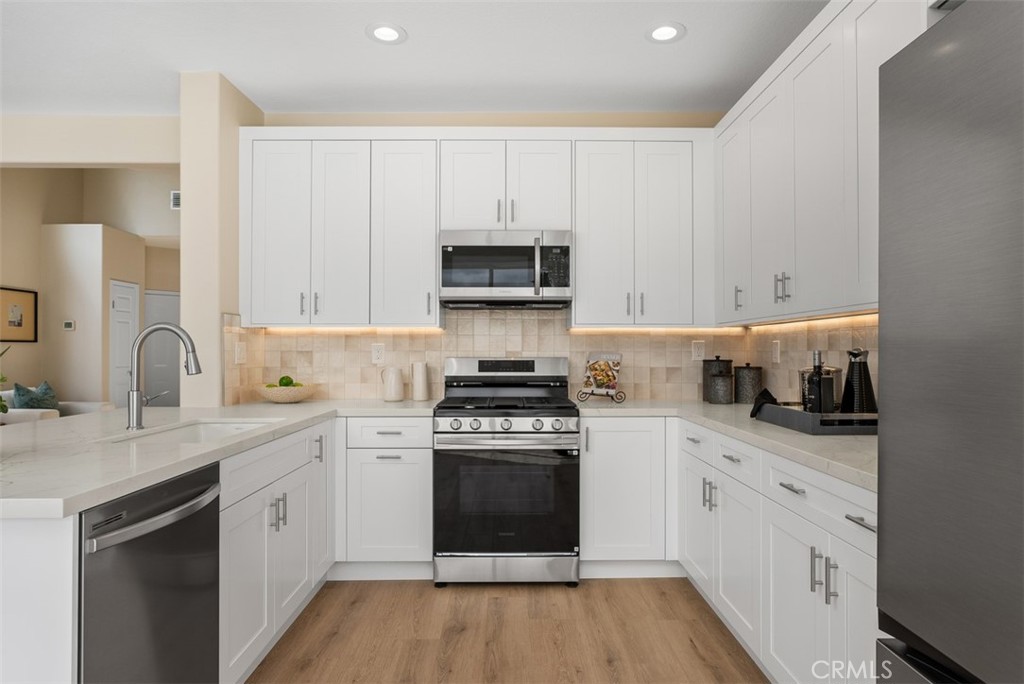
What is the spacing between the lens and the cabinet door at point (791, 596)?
5.14 ft

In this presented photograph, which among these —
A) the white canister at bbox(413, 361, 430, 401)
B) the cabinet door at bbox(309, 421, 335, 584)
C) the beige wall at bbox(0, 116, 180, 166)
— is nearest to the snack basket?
the white canister at bbox(413, 361, 430, 401)

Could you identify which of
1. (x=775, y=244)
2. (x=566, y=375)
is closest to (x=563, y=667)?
(x=566, y=375)

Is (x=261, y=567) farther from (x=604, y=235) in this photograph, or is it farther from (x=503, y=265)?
(x=604, y=235)

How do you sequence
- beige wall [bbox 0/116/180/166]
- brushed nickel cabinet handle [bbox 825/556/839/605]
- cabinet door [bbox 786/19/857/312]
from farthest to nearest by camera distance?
beige wall [bbox 0/116/180/166] < cabinet door [bbox 786/19/857/312] < brushed nickel cabinet handle [bbox 825/556/839/605]

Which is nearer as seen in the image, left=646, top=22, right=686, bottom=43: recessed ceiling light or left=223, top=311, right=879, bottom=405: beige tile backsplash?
left=646, top=22, right=686, bottom=43: recessed ceiling light

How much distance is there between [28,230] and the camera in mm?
5859

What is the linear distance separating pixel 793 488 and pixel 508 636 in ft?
4.44

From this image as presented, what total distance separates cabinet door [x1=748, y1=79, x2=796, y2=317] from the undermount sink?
225 centimetres

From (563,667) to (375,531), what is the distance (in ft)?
4.03

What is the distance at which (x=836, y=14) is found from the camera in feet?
6.19

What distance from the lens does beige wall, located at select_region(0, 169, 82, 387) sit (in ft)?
18.3

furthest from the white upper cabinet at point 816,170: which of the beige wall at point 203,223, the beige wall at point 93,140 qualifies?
the beige wall at point 93,140

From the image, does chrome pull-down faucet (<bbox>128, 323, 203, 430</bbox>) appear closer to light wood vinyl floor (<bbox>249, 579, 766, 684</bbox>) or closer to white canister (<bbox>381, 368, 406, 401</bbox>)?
light wood vinyl floor (<bbox>249, 579, 766, 684</bbox>)

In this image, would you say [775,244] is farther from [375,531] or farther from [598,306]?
[375,531]
